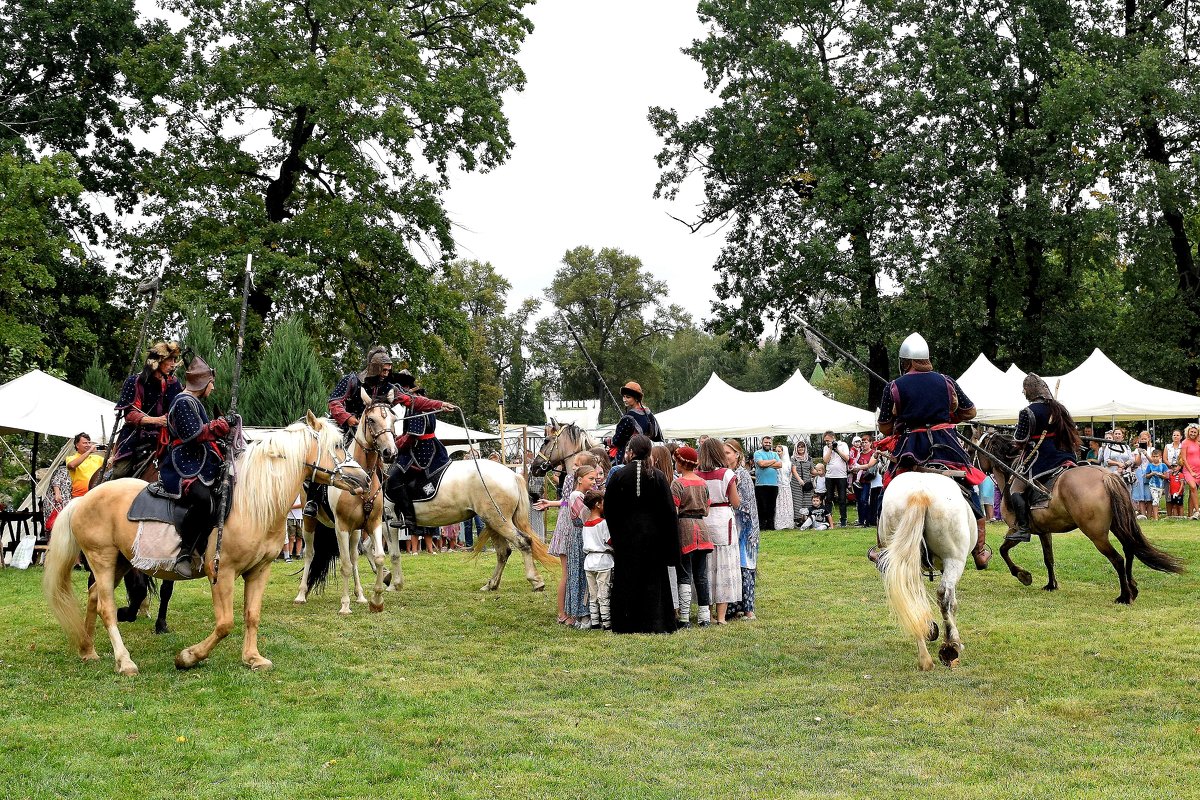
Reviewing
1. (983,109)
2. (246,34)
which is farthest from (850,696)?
(983,109)

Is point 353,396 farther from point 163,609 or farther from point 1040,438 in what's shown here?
point 1040,438

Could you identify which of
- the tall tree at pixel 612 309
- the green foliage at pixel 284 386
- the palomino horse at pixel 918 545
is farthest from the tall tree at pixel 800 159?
the tall tree at pixel 612 309

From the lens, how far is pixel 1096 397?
68.9ft

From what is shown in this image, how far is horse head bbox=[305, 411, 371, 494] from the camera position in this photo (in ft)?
25.9

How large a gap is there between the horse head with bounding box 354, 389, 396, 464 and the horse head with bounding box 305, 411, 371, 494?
166 cm

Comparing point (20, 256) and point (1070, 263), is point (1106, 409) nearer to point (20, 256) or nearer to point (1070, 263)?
point (1070, 263)

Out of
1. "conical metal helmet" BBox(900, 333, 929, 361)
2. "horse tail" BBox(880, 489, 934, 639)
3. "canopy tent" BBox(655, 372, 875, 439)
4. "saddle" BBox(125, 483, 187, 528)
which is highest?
"canopy tent" BBox(655, 372, 875, 439)

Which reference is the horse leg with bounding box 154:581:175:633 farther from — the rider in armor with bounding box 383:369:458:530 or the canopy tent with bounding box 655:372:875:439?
the canopy tent with bounding box 655:372:875:439

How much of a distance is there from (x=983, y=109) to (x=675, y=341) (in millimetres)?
57487

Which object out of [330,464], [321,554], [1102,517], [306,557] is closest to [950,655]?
[1102,517]

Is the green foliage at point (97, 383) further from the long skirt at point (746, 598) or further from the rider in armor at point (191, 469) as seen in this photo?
the long skirt at point (746, 598)

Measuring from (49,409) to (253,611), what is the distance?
1089 centimetres

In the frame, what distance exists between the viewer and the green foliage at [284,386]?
70.3ft

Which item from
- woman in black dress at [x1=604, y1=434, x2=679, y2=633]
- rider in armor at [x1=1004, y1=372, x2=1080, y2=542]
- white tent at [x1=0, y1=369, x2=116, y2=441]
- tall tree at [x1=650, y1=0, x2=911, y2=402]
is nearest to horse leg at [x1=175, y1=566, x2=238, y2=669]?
woman in black dress at [x1=604, y1=434, x2=679, y2=633]
